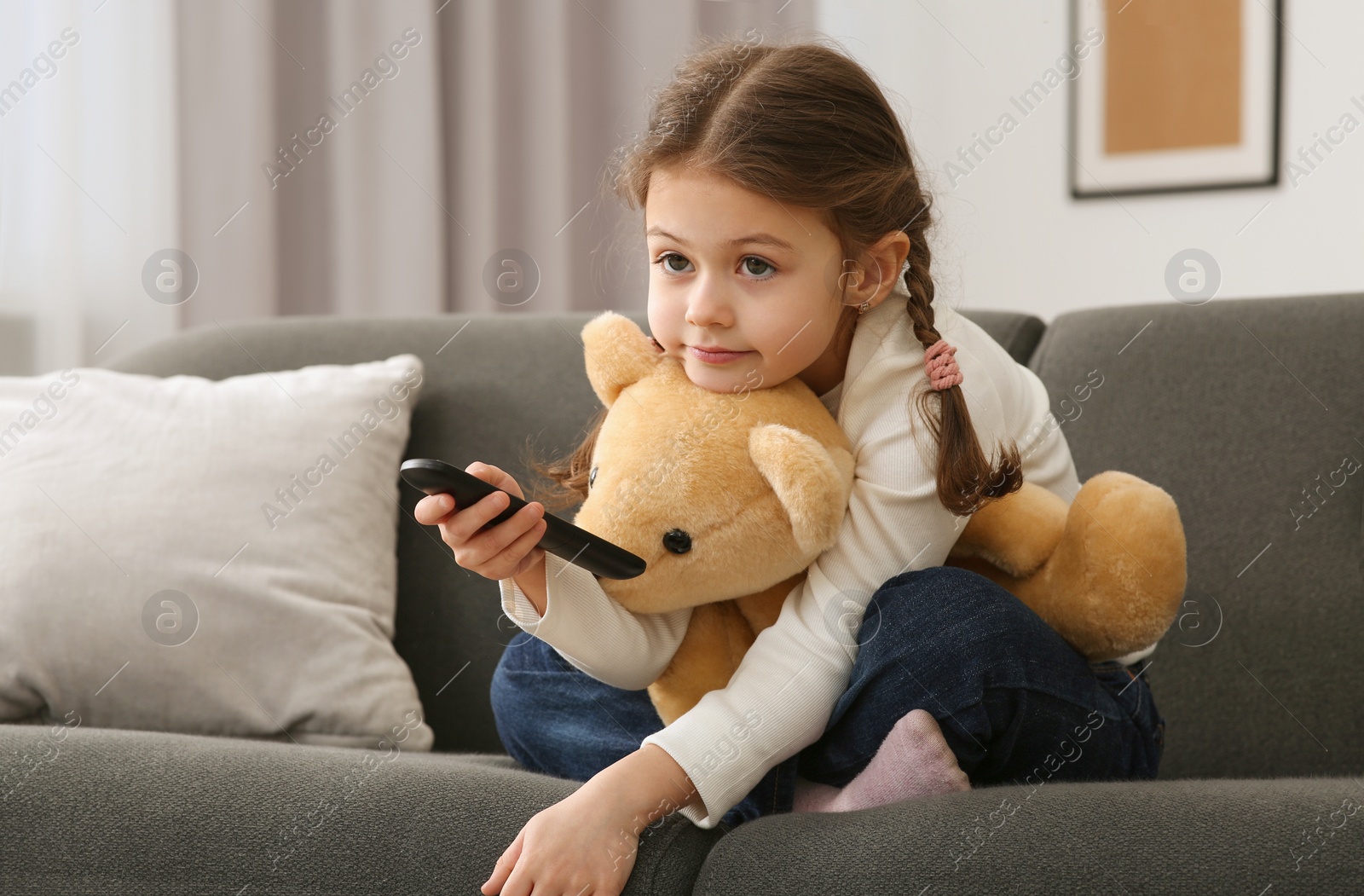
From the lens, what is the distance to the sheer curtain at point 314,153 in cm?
162

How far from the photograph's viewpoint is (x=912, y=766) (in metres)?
0.75

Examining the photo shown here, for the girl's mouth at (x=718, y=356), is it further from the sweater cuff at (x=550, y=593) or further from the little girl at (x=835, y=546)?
the sweater cuff at (x=550, y=593)

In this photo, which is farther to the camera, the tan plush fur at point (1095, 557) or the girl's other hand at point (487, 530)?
the tan plush fur at point (1095, 557)

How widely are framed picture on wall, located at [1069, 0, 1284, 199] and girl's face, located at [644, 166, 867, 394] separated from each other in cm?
143

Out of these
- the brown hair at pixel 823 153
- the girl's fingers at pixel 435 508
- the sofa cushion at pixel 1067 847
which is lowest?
the sofa cushion at pixel 1067 847

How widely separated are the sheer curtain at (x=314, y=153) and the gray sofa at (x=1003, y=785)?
1.01 feet

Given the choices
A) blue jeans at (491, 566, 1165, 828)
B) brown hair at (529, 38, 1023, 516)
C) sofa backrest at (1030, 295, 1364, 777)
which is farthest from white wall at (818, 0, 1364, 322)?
blue jeans at (491, 566, 1165, 828)

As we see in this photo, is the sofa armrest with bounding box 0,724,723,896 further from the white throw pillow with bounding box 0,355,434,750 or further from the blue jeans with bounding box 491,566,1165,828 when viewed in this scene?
the white throw pillow with bounding box 0,355,434,750

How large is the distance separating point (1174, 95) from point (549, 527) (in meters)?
1.72

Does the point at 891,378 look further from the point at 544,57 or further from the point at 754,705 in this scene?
the point at 544,57

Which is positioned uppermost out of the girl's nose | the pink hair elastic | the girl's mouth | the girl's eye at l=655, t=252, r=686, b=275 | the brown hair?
the brown hair

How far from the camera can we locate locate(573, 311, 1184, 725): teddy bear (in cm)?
79

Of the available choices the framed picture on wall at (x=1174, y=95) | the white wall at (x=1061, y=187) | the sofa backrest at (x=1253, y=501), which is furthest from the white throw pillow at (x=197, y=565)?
the framed picture on wall at (x=1174, y=95)

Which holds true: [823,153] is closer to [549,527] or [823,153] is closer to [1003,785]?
[549,527]
